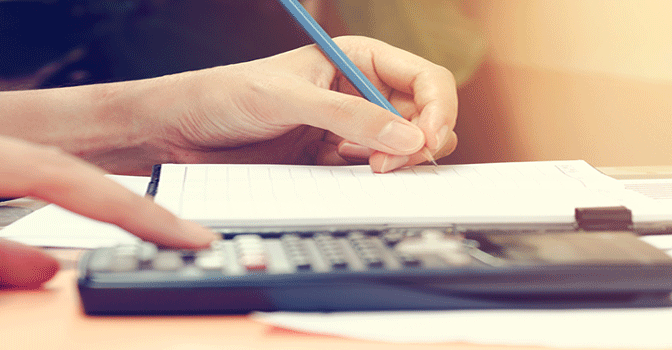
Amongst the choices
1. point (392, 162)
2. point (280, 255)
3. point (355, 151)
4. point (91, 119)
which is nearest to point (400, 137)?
point (392, 162)

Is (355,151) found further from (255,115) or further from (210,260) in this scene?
(210,260)

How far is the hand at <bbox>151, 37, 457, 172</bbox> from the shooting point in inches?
19.1

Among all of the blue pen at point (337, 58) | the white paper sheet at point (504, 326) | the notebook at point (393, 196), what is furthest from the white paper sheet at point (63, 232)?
the blue pen at point (337, 58)

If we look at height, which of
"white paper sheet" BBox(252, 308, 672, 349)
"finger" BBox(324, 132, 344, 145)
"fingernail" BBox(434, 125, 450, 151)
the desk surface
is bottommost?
the desk surface

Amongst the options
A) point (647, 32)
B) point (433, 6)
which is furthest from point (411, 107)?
point (647, 32)

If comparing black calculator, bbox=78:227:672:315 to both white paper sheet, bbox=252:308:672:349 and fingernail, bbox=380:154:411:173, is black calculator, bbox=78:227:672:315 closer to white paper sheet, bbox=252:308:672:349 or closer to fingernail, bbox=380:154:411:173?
white paper sheet, bbox=252:308:672:349

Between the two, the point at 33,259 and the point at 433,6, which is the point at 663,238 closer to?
the point at 33,259

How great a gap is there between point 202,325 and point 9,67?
1.92 ft

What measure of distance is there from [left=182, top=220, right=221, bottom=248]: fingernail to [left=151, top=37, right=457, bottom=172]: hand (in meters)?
0.24

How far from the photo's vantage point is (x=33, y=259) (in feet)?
0.78

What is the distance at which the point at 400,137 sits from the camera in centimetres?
47

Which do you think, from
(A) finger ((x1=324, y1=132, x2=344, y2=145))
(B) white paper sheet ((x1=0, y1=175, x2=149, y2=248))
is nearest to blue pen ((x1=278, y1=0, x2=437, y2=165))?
(A) finger ((x1=324, y1=132, x2=344, y2=145))

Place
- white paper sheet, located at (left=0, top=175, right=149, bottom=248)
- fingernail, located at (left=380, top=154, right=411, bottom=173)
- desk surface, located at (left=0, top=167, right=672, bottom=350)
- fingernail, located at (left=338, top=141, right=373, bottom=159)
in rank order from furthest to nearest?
1. fingernail, located at (left=338, top=141, right=373, bottom=159)
2. fingernail, located at (left=380, top=154, right=411, bottom=173)
3. white paper sheet, located at (left=0, top=175, right=149, bottom=248)
4. desk surface, located at (left=0, top=167, right=672, bottom=350)

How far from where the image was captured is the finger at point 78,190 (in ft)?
0.72
